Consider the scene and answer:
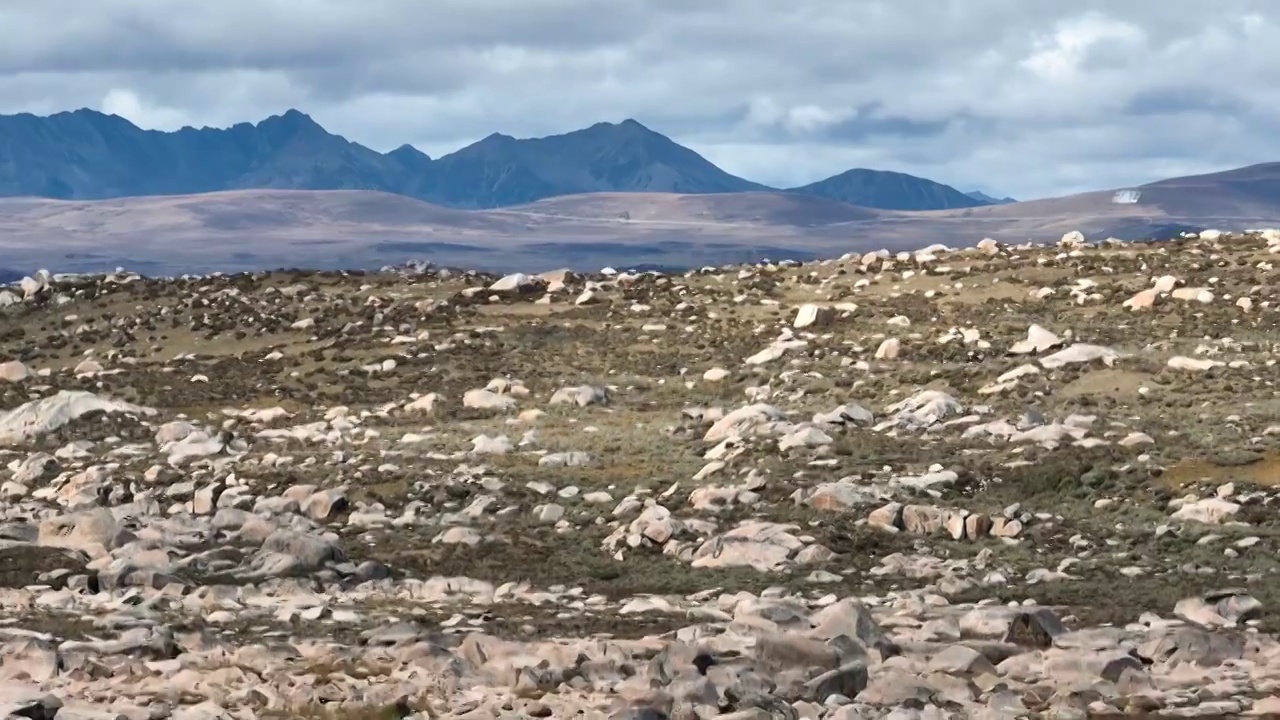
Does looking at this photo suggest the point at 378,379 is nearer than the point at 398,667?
No

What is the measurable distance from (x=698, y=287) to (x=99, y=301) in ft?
86.5

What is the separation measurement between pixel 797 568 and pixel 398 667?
893 cm

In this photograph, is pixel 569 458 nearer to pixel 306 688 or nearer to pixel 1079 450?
pixel 1079 450

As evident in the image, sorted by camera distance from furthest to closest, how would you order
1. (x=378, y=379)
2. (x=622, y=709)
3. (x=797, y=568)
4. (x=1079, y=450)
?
(x=378, y=379), (x=1079, y=450), (x=797, y=568), (x=622, y=709)

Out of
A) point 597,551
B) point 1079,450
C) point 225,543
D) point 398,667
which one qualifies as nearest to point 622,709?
point 398,667

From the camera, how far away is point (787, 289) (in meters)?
64.1

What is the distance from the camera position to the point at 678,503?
31.2 metres

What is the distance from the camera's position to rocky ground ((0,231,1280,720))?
63.3 ft

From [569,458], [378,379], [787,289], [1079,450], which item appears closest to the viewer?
[1079,450]

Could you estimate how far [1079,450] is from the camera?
33031 mm

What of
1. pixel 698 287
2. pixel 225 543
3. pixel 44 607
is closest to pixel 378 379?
pixel 698 287

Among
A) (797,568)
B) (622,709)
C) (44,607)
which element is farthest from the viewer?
(797,568)

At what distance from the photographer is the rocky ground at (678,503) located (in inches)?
759

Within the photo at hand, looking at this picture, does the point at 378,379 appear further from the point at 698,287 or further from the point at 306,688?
the point at 306,688
